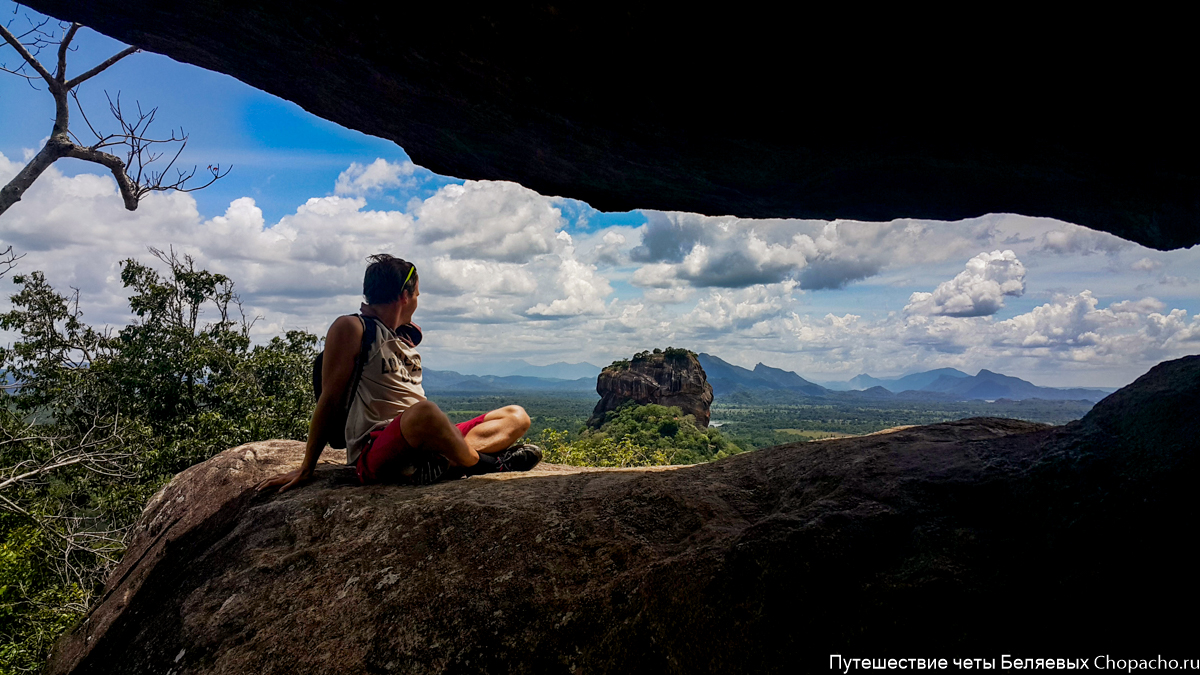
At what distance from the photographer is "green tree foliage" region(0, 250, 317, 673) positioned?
1580 centimetres

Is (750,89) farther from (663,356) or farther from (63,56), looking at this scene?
(663,356)

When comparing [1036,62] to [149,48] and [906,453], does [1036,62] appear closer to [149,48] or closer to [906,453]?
[906,453]

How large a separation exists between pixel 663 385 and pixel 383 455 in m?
69.7

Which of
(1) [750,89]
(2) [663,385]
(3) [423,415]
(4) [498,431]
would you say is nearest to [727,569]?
(3) [423,415]

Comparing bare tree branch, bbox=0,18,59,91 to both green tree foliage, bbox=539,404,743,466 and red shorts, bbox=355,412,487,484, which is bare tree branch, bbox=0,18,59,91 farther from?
green tree foliage, bbox=539,404,743,466

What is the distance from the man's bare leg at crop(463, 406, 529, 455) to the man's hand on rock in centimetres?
160

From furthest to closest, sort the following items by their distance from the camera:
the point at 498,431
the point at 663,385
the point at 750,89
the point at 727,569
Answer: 1. the point at 663,385
2. the point at 498,431
3. the point at 750,89
4. the point at 727,569

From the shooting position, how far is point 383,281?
5.48 m

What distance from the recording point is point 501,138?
5965 mm

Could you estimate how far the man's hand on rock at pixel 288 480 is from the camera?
5680 millimetres

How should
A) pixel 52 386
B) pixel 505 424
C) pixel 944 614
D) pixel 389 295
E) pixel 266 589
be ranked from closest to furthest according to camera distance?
pixel 944 614
pixel 266 589
pixel 389 295
pixel 505 424
pixel 52 386

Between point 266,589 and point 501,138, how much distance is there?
14.7 feet

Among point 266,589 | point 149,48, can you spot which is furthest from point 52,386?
point 266,589

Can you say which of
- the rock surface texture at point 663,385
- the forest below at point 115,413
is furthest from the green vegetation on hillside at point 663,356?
the forest below at point 115,413
